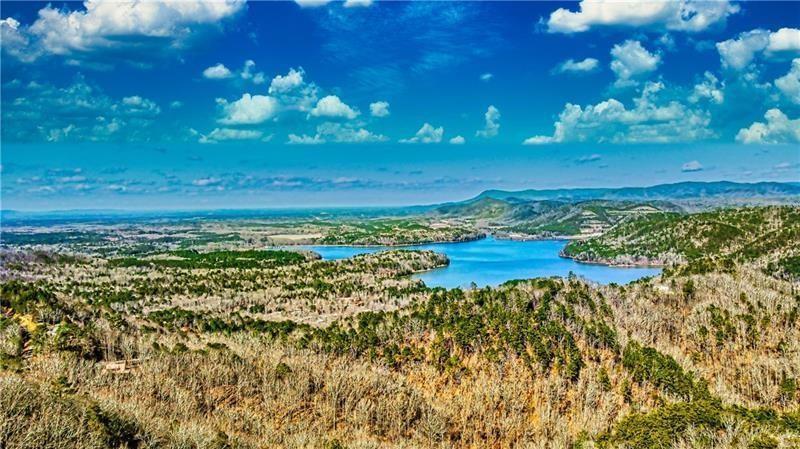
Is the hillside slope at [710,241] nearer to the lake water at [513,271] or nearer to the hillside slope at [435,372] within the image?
the lake water at [513,271]

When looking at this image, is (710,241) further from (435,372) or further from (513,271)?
(435,372)

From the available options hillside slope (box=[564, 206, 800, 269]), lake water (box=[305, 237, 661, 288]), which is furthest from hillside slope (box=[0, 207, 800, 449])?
hillside slope (box=[564, 206, 800, 269])

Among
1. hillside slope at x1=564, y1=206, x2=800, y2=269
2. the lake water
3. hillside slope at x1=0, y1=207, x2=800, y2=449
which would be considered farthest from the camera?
hillside slope at x1=564, y1=206, x2=800, y2=269

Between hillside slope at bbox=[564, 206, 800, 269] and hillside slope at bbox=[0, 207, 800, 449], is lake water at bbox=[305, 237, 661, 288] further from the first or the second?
hillside slope at bbox=[0, 207, 800, 449]

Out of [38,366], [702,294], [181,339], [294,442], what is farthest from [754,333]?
[38,366]

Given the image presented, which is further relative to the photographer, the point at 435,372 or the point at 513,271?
the point at 513,271

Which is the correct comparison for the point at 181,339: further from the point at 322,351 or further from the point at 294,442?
the point at 294,442

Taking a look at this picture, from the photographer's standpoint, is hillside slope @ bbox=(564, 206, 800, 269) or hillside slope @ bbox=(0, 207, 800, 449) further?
hillside slope @ bbox=(564, 206, 800, 269)

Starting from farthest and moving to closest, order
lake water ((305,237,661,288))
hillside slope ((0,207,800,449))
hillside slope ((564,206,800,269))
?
hillside slope ((564,206,800,269)) < lake water ((305,237,661,288)) < hillside slope ((0,207,800,449))

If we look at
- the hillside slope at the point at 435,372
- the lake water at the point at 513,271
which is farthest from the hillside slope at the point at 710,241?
the hillside slope at the point at 435,372

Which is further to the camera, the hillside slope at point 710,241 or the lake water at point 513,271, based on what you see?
the hillside slope at point 710,241

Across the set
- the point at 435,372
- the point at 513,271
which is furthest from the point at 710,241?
the point at 435,372
